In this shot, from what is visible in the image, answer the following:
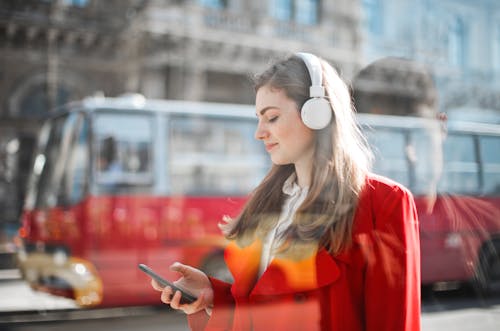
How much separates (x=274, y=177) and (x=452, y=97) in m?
1.02

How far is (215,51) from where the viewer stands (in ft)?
22.3

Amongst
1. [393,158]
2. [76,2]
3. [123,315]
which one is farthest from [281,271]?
[76,2]

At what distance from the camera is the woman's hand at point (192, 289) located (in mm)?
1154

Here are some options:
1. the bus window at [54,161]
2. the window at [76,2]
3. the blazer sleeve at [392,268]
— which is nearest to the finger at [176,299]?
the blazer sleeve at [392,268]

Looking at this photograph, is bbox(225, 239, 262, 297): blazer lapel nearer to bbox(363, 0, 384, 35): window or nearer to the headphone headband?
the headphone headband

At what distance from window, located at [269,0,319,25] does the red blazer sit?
1.85 metres

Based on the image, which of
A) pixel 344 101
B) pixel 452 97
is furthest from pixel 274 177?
pixel 452 97

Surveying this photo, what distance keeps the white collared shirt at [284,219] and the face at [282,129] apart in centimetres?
7

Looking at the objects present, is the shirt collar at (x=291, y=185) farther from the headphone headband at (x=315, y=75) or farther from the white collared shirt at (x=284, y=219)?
the headphone headband at (x=315, y=75)

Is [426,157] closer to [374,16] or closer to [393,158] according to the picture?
[374,16]

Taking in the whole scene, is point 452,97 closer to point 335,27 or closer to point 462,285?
point 335,27

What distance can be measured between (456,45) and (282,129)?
48.3 inches

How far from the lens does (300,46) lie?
2873 mm

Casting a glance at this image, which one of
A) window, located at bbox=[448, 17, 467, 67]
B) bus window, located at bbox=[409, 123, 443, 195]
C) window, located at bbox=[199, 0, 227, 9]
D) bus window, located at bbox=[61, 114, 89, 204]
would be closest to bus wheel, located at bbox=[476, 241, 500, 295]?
bus window, located at bbox=[409, 123, 443, 195]
